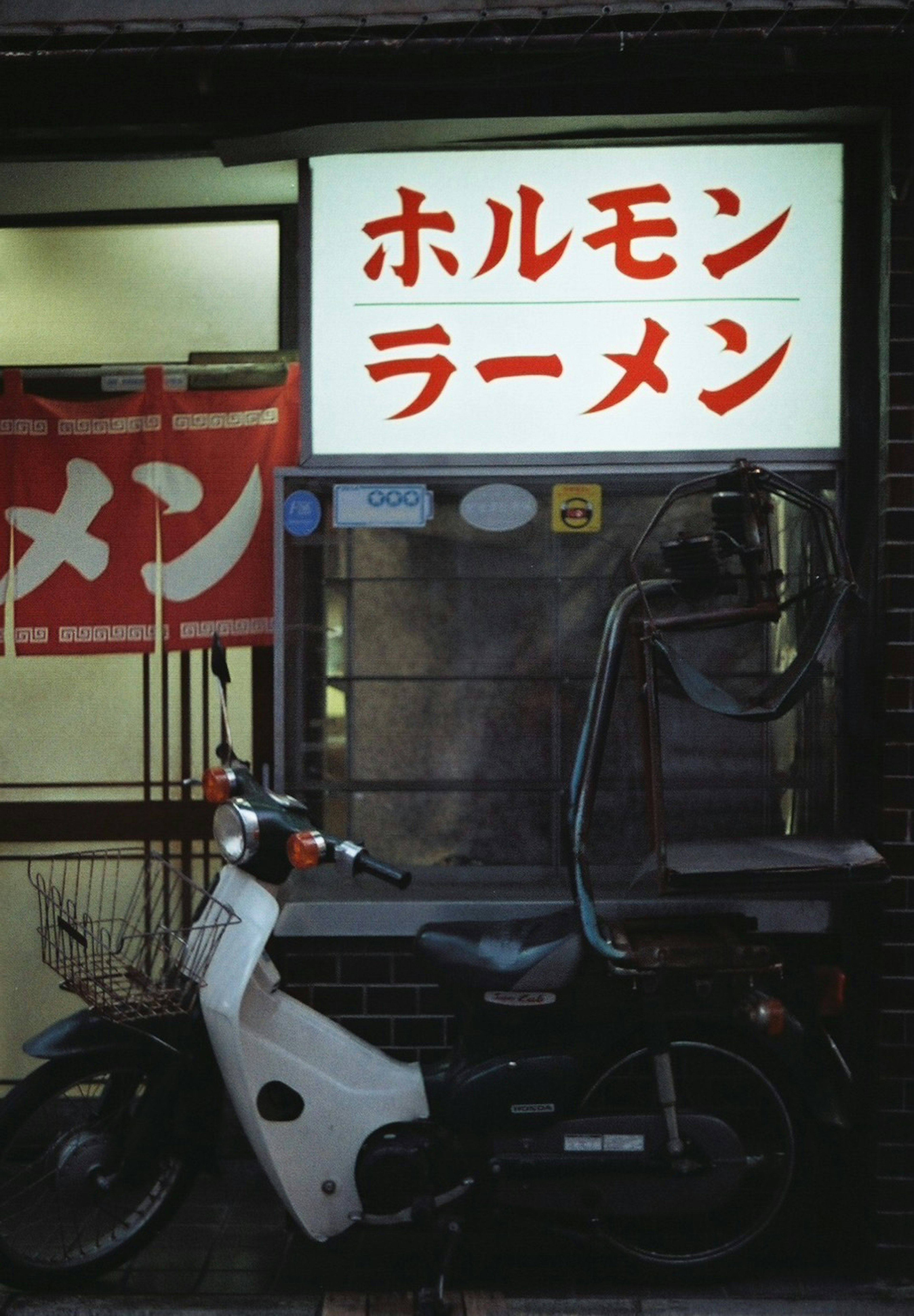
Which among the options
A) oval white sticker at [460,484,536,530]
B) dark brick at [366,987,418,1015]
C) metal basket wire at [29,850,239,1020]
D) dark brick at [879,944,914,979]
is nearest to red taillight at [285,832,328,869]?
metal basket wire at [29,850,239,1020]

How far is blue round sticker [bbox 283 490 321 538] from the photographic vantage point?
218 inches

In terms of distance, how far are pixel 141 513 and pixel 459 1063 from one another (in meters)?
2.94

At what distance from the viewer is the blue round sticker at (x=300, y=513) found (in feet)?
18.2

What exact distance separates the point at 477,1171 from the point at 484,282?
3.65 metres

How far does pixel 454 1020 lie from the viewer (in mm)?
5453

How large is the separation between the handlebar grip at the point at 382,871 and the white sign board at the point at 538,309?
6.21 ft

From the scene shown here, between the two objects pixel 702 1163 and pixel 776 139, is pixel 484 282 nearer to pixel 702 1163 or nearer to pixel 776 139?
pixel 776 139

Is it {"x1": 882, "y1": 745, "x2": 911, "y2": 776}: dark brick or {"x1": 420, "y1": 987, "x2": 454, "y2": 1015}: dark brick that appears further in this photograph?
{"x1": 420, "y1": 987, "x2": 454, "y2": 1015}: dark brick

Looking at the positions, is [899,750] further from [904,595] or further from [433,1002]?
[433,1002]

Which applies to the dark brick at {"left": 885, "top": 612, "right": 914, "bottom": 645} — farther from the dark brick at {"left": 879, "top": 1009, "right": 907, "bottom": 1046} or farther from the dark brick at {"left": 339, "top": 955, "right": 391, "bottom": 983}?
the dark brick at {"left": 339, "top": 955, "right": 391, "bottom": 983}

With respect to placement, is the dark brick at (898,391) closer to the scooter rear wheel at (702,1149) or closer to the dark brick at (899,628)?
the dark brick at (899,628)

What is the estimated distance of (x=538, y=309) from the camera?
218 inches

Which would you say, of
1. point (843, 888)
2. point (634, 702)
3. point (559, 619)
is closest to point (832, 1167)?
point (843, 888)

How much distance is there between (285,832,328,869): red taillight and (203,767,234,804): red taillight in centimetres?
35
